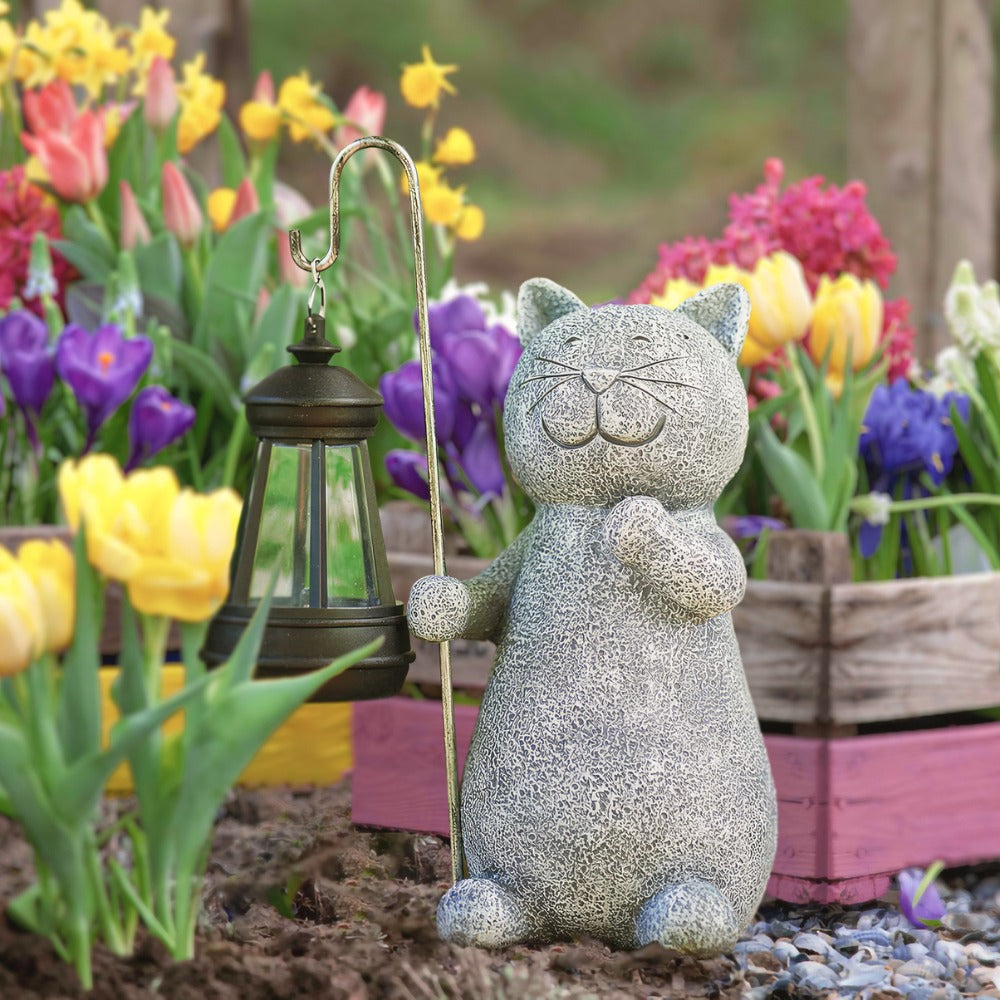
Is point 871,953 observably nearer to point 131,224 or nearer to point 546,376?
point 546,376

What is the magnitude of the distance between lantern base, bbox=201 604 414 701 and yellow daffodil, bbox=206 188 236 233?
4.18 ft

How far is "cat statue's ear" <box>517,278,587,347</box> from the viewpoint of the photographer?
4.68 feet

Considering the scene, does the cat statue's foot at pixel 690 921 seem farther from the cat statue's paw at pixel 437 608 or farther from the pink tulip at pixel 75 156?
the pink tulip at pixel 75 156

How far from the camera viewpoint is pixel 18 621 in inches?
36.3

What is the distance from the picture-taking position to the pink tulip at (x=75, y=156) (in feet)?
7.13

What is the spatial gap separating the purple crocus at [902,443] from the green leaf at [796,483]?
0.10 metres

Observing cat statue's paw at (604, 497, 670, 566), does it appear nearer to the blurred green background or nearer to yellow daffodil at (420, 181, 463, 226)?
yellow daffodil at (420, 181, 463, 226)

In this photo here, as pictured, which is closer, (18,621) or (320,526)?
(18,621)

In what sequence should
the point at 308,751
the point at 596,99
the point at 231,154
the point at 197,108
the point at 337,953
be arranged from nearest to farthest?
the point at 337,953 < the point at 308,751 < the point at 197,108 < the point at 231,154 < the point at 596,99

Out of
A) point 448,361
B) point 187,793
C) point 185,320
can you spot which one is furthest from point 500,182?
point 187,793

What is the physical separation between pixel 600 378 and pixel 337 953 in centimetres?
51

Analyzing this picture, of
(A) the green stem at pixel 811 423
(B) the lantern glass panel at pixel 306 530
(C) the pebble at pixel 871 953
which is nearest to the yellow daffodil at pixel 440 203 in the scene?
(A) the green stem at pixel 811 423

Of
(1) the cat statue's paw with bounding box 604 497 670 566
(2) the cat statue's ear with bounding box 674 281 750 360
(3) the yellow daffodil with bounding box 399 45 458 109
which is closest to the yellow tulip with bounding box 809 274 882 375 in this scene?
(2) the cat statue's ear with bounding box 674 281 750 360

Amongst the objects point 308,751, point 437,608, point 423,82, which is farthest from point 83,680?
point 423,82
